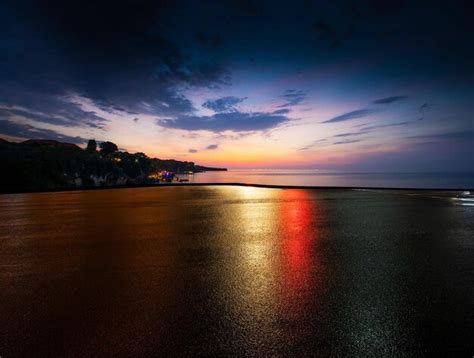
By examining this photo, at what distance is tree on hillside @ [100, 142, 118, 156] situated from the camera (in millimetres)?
151675

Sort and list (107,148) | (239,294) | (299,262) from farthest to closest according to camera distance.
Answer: (107,148) → (299,262) → (239,294)

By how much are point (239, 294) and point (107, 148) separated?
168 meters

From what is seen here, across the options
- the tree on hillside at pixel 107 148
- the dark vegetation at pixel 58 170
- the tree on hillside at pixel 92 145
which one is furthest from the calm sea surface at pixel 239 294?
the tree on hillside at pixel 92 145

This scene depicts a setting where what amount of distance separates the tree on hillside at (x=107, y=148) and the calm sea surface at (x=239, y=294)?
159 meters

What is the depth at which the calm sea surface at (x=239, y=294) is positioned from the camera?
10.2 feet

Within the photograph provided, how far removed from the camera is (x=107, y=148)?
153000mm

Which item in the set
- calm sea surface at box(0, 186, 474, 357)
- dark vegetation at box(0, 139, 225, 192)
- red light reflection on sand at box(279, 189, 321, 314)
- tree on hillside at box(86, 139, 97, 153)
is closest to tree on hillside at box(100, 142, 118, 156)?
tree on hillside at box(86, 139, 97, 153)

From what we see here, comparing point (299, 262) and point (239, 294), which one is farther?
point (299, 262)

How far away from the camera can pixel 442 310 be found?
3.74 m

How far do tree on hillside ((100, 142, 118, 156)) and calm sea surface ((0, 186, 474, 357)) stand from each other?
523 feet

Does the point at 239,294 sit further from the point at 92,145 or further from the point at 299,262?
the point at 92,145

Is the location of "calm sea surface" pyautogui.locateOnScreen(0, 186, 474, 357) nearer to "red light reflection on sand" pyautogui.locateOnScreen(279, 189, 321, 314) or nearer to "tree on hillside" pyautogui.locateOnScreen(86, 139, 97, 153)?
"red light reflection on sand" pyautogui.locateOnScreen(279, 189, 321, 314)

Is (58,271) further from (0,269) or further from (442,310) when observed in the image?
(442,310)

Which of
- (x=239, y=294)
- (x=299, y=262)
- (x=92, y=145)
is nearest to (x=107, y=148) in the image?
(x=92, y=145)
